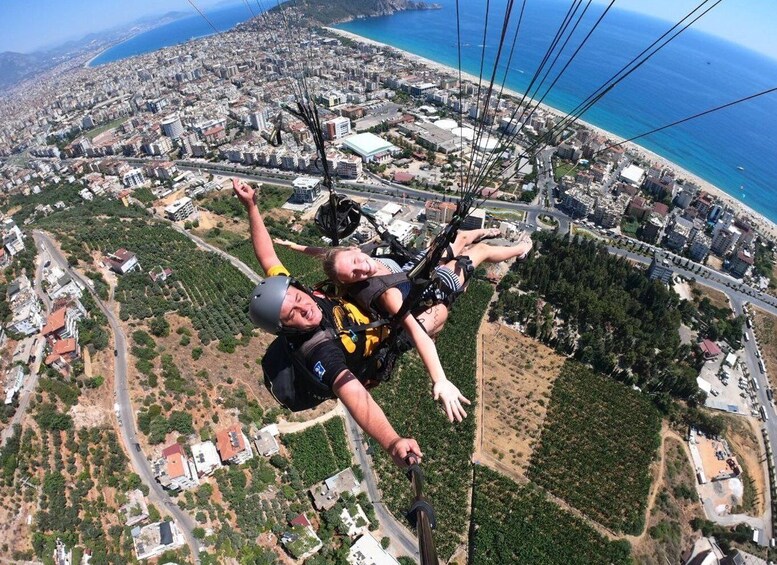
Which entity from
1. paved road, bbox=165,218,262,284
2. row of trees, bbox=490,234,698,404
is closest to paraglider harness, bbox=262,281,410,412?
row of trees, bbox=490,234,698,404

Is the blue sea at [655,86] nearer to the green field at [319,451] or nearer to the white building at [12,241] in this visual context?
the green field at [319,451]

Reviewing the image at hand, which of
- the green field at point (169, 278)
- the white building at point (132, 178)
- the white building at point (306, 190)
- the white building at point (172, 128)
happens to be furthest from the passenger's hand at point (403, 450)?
the white building at point (172, 128)

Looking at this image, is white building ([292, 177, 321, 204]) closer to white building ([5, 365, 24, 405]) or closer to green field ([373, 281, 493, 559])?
green field ([373, 281, 493, 559])

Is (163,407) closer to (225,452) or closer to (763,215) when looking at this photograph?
(225,452)

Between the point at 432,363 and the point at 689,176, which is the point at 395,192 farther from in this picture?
the point at 432,363

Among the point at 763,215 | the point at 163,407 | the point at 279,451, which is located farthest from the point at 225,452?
the point at 763,215
